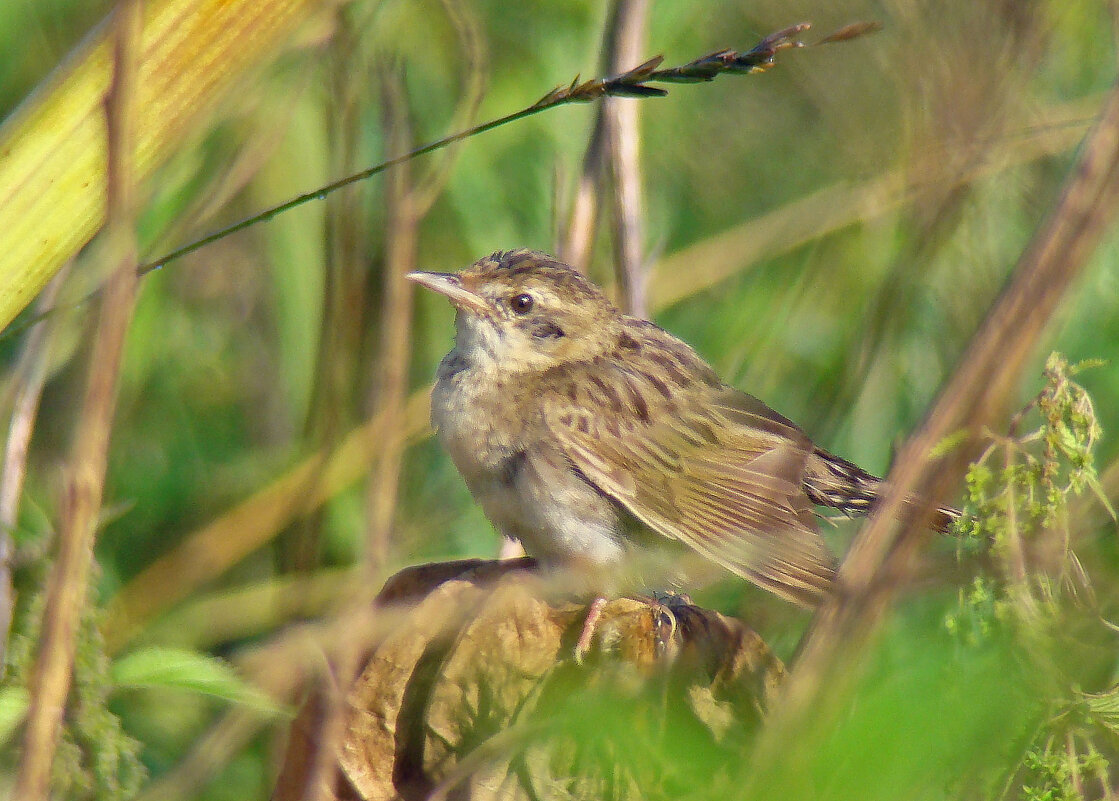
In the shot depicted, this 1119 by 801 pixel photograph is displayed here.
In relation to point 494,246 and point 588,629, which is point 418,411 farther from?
point 588,629

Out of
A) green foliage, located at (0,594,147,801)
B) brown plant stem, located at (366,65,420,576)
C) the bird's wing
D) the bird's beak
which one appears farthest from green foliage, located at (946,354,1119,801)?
the bird's beak

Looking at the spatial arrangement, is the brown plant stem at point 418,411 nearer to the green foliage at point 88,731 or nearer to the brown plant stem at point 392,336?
the brown plant stem at point 392,336

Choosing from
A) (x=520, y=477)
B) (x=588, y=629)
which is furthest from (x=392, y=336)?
(x=588, y=629)

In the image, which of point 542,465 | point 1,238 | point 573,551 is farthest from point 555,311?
point 1,238

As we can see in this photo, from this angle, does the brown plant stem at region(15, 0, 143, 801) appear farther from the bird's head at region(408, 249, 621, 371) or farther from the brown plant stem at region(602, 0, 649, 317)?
the bird's head at region(408, 249, 621, 371)

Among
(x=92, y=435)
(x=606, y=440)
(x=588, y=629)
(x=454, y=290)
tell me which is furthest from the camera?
(x=454, y=290)

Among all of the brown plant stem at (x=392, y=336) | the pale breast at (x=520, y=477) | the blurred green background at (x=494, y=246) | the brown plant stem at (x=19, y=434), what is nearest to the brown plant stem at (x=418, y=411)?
the blurred green background at (x=494, y=246)

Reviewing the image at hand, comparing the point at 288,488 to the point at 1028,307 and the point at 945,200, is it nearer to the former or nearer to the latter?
the point at 945,200
